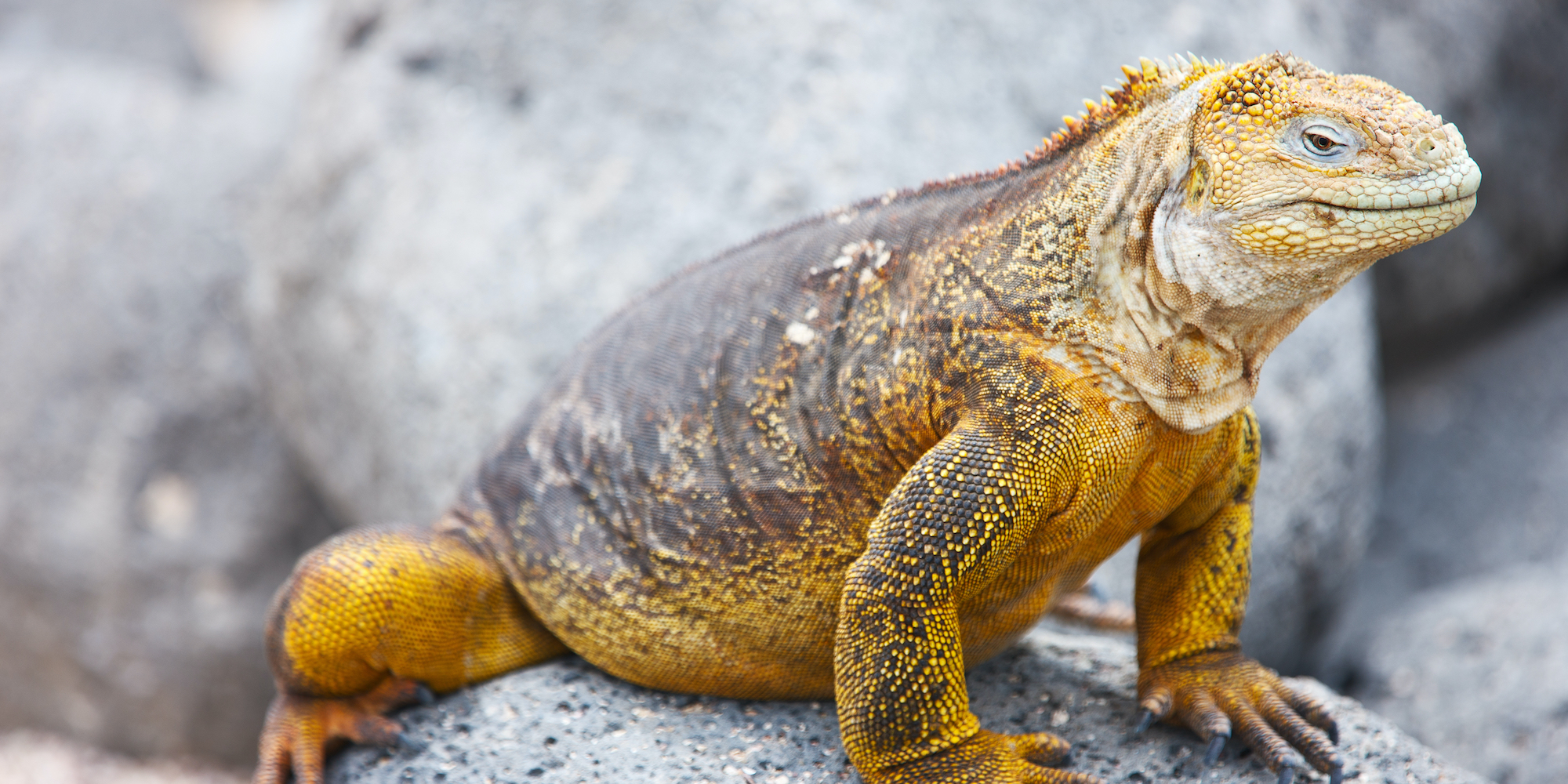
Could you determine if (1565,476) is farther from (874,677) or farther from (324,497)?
(324,497)

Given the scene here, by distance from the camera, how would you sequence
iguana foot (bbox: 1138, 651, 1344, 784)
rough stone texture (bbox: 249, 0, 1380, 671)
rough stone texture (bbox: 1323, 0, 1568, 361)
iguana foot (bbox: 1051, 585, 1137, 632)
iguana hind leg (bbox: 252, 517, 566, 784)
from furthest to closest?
rough stone texture (bbox: 1323, 0, 1568, 361) < rough stone texture (bbox: 249, 0, 1380, 671) < iguana foot (bbox: 1051, 585, 1137, 632) < iguana hind leg (bbox: 252, 517, 566, 784) < iguana foot (bbox: 1138, 651, 1344, 784)

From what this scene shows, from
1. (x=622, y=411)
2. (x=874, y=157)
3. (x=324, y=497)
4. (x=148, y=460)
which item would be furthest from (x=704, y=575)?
(x=148, y=460)

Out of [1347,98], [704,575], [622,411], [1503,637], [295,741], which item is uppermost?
[1347,98]

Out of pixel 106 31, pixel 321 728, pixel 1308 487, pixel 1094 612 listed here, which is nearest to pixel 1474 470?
pixel 1308 487

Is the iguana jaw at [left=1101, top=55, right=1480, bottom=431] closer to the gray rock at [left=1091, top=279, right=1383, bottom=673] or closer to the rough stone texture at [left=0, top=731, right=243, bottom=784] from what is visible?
the gray rock at [left=1091, top=279, right=1383, bottom=673]

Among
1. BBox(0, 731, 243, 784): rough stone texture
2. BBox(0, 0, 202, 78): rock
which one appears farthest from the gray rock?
BBox(0, 0, 202, 78): rock

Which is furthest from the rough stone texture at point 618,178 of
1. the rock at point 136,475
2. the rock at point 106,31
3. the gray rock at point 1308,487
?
the rock at point 106,31
